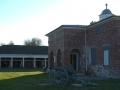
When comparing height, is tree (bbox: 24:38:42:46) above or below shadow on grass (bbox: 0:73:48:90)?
above

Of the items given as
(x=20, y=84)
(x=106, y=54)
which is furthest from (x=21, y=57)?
(x=20, y=84)

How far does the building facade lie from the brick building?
25.0 m

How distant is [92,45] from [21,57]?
33398 mm

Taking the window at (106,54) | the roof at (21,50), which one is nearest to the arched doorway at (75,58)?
the window at (106,54)

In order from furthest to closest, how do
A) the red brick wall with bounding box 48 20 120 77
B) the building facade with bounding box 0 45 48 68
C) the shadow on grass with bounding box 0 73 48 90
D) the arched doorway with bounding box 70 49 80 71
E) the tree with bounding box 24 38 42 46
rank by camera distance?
1. the tree with bounding box 24 38 42 46
2. the building facade with bounding box 0 45 48 68
3. the arched doorway with bounding box 70 49 80 71
4. the red brick wall with bounding box 48 20 120 77
5. the shadow on grass with bounding box 0 73 48 90

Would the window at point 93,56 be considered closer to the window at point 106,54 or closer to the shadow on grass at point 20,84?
the window at point 106,54

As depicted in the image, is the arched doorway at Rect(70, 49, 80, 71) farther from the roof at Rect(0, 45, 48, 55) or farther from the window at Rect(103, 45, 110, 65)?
the roof at Rect(0, 45, 48, 55)

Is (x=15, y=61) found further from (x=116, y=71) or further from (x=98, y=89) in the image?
(x=98, y=89)

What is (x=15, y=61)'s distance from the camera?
5688 centimetres

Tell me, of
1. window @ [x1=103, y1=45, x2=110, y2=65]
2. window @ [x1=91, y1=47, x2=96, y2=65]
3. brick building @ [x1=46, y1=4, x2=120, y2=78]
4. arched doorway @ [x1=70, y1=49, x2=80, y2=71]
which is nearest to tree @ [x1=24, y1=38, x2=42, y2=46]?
brick building @ [x1=46, y1=4, x2=120, y2=78]

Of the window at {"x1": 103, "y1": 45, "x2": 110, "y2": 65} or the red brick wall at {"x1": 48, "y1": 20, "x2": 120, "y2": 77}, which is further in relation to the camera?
the window at {"x1": 103, "y1": 45, "x2": 110, "y2": 65}

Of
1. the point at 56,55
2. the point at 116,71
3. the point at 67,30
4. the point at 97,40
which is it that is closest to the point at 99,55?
the point at 97,40

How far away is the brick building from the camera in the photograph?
65.3ft

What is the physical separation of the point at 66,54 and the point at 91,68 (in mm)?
3111
